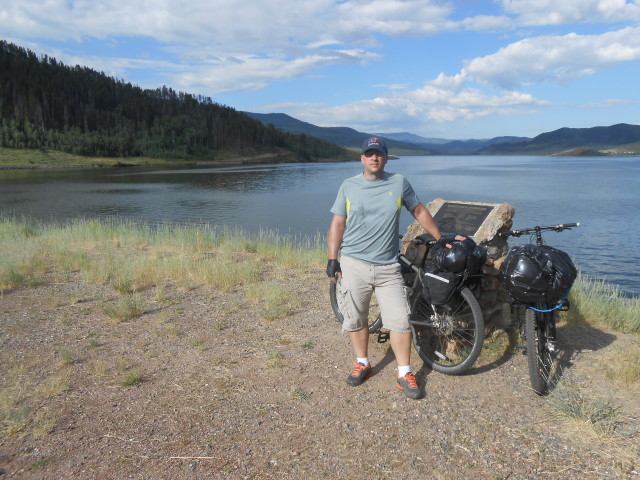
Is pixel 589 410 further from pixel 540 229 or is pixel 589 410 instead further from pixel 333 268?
pixel 333 268

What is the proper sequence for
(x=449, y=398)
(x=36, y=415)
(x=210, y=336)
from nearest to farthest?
(x=36, y=415), (x=449, y=398), (x=210, y=336)

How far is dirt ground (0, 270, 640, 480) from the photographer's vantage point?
2.95 metres

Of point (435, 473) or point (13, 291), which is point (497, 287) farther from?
point (13, 291)

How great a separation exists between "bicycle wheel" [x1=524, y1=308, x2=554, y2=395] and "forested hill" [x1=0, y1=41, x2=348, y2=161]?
94.9 meters

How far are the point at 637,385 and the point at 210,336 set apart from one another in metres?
4.06

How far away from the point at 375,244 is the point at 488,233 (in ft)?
5.52

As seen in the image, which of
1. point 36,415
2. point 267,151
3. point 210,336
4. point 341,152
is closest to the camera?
point 36,415

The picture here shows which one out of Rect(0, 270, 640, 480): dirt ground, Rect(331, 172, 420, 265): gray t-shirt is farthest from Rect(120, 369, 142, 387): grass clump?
Rect(331, 172, 420, 265): gray t-shirt

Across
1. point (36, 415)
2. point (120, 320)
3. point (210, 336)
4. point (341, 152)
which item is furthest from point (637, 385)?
point (341, 152)

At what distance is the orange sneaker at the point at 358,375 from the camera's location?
3984mm

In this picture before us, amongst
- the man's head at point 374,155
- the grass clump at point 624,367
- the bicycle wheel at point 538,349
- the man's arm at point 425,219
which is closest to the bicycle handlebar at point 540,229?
the bicycle wheel at point 538,349

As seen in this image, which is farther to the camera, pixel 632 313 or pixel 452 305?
pixel 632 313

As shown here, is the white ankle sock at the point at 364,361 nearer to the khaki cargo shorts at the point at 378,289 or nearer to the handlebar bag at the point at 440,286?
the khaki cargo shorts at the point at 378,289

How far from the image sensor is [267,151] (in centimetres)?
12775
